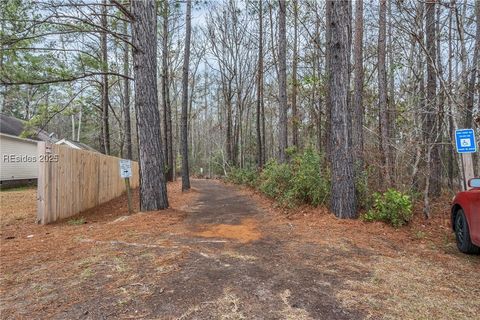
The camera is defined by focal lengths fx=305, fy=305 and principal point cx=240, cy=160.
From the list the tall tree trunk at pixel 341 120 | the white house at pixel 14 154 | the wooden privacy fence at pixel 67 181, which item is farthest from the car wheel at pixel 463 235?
the white house at pixel 14 154

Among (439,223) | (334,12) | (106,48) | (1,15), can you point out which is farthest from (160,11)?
(439,223)

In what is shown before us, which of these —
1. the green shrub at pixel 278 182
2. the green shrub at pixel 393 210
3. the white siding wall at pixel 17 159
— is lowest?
the green shrub at pixel 393 210

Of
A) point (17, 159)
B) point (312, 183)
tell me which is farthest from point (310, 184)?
point (17, 159)

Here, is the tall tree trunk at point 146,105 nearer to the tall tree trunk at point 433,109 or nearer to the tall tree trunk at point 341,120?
the tall tree trunk at point 341,120

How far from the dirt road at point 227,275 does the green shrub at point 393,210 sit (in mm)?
306

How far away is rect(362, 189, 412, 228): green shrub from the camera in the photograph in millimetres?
5641

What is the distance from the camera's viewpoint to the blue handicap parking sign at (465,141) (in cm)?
516

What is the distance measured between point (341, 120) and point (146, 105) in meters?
4.46

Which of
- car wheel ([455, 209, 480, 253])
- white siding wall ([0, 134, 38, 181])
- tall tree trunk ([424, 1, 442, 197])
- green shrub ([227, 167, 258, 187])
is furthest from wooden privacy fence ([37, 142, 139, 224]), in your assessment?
white siding wall ([0, 134, 38, 181])

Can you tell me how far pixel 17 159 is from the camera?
56.9ft

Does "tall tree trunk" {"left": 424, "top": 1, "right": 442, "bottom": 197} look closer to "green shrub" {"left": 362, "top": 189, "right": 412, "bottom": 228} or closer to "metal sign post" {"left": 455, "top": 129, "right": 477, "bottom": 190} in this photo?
"metal sign post" {"left": 455, "top": 129, "right": 477, "bottom": 190}

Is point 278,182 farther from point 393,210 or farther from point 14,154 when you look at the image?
point 14,154

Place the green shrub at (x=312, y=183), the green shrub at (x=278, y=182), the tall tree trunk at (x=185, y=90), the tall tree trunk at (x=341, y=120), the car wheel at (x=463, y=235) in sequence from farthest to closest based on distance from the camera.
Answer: the tall tree trunk at (x=185, y=90), the green shrub at (x=278, y=182), the green shrub at (x=312, y=183), the tall tree trunk at (x=341, y=120), the car wheel at (x=463, y=235)

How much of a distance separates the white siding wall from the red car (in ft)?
63.5
